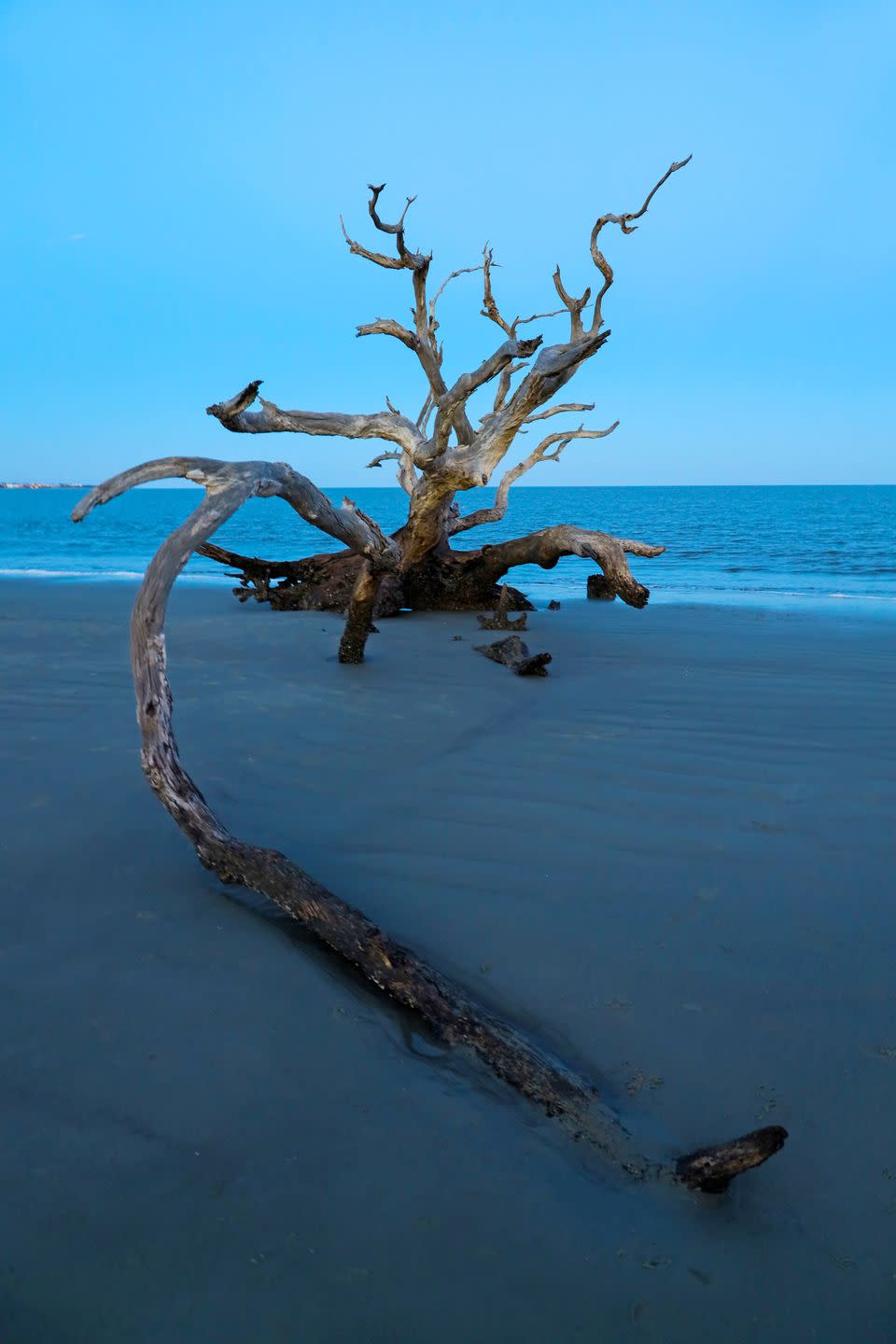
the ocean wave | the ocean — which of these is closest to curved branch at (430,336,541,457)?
the ocean

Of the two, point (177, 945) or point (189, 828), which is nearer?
point (177, 945)

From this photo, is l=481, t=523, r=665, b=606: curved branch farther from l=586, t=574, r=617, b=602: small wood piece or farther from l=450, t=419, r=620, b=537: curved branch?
l=586, t=574, r=617, b=602: small wood piece

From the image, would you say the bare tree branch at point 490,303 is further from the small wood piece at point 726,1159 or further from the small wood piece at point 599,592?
the small wood piece at point 726,1159

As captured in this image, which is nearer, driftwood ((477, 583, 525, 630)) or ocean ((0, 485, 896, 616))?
driftwood ((477, 583, 525, 630))

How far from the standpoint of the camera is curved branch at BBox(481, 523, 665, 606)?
30.1 ft

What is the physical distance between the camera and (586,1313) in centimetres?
163

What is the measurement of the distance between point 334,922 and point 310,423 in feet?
18.6

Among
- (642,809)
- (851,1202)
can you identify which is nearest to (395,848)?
(642,809)

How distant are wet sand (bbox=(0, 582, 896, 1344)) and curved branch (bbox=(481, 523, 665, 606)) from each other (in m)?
4.08

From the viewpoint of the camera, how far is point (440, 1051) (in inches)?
92.5

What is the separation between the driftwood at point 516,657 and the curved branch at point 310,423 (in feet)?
7.07

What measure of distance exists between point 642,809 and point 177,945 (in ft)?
7.21

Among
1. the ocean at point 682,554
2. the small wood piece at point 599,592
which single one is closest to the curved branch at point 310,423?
the small wood piece at point 599,592

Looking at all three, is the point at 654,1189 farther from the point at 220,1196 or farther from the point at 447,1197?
the point at 220,1196
